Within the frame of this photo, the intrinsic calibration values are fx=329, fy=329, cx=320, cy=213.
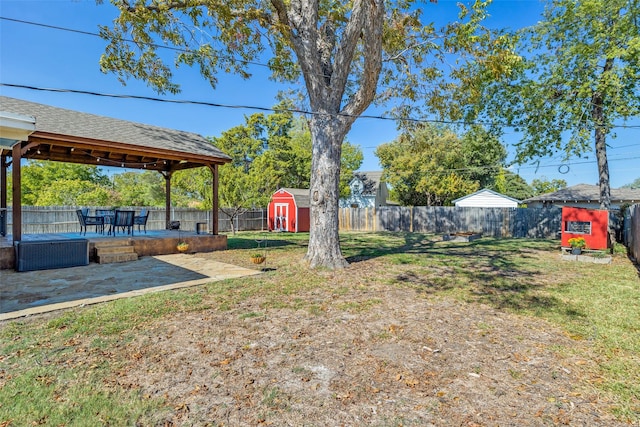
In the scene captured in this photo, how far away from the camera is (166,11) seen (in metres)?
8.18

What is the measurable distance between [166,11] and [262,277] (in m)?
7.00

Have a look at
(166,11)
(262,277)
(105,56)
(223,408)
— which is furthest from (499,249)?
(105,56)

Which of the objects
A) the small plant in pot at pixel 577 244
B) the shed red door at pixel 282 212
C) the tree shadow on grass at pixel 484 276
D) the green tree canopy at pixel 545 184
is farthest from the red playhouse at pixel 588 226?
the green tree canopy at pixel 545 184

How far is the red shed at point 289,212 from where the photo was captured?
20.6 meters

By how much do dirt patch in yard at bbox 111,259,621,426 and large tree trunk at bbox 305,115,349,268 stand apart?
3.10m

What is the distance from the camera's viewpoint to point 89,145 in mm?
8484

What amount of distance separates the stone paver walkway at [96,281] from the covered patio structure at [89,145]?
1867 mm

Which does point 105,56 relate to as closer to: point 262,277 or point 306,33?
point 306,33

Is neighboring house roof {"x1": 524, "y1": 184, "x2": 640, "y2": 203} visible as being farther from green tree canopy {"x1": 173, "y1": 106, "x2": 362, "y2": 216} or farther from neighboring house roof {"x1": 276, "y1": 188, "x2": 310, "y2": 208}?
neighboring house roof {"x1": 276, "y1": 188, "x2": 310, "y2": 208}

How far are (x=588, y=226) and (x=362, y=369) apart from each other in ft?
34.5

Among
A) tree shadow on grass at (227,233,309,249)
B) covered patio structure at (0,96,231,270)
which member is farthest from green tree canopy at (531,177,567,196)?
covered patio structure at (0,96,231,270)

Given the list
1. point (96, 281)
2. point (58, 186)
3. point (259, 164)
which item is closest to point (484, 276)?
point (96, 281)

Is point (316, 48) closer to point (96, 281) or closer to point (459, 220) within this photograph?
point (96, 281)

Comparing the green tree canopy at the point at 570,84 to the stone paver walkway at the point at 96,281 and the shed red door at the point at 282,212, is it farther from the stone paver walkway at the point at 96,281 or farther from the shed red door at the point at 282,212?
the shed red door at the point at 282,212
